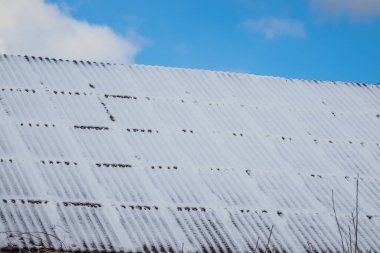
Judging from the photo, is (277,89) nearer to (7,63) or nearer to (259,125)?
(259,125)

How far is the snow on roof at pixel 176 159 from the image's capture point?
7297mm

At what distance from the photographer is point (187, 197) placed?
8.16 m

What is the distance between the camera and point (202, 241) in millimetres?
7355

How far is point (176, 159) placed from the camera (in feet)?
29.3

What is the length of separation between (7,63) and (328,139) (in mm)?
5723

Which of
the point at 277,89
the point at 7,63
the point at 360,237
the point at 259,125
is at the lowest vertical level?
the point at 360,237

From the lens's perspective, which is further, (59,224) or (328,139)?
(328,139)

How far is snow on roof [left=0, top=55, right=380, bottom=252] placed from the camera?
730 cm

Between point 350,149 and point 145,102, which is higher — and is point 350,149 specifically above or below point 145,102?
below

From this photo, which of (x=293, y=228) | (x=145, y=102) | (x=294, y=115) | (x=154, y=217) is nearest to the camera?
(x=154, y=217)

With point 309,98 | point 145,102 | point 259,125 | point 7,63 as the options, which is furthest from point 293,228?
point 7,63

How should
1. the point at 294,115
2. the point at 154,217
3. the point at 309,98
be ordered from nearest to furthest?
the point at 154,217 → the point at 294,115 → the point at 309,98

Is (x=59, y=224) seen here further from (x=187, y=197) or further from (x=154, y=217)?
(x=187, y=197)

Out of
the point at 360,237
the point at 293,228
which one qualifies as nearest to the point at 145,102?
the point at 293,228
